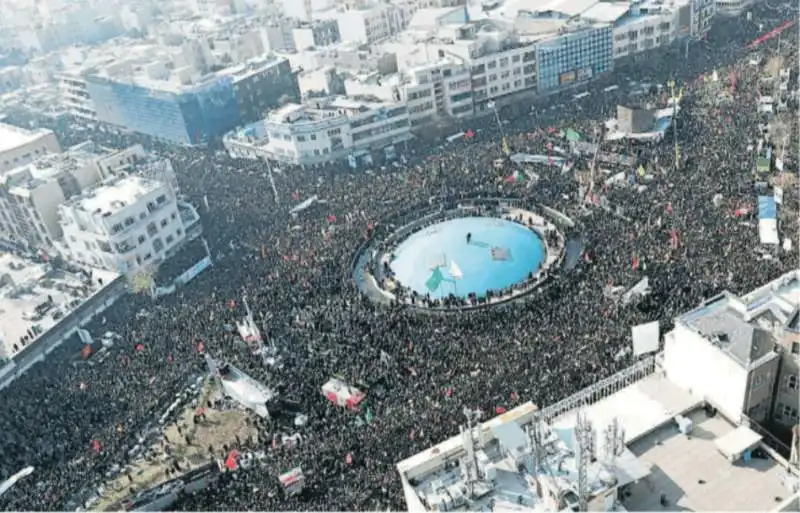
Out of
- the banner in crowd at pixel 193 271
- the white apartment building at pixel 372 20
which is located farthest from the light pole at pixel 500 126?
the white apartment building at pixel 372 20

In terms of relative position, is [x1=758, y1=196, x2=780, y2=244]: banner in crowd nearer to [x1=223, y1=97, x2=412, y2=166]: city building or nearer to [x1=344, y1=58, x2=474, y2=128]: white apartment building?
[x1=344, y1=58, x2=474, y2=128]: white apartment building

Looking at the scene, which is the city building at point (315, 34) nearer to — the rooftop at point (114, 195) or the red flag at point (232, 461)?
the rooftop at point (114, 195)

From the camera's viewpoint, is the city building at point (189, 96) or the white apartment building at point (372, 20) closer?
the city building at point (189, 96)

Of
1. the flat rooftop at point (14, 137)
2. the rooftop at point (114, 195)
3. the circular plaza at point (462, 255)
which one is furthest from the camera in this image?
the flat rooftop at point (14, 137)

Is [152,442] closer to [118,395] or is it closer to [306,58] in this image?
[118,395]


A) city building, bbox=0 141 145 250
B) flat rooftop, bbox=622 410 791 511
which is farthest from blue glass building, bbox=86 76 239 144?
flat rooftop, bbox=622 410 791 511

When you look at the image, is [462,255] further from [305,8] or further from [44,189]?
[305,8]
